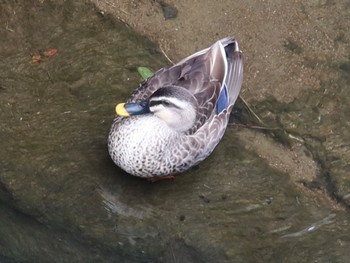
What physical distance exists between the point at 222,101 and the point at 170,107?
0.46 meters

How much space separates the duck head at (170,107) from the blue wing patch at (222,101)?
179 mm

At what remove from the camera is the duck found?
4418 mm

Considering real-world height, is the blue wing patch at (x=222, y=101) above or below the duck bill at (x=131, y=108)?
below

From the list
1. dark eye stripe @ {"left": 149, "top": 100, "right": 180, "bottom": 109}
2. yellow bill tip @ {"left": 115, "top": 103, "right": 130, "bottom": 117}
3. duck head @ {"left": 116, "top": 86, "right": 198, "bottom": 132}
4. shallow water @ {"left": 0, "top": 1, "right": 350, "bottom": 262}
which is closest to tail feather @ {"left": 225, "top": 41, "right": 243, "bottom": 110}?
shallow water @ {"left": 0, "top": 1, "right": 350, "bottom": 262}

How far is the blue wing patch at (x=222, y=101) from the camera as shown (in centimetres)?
478

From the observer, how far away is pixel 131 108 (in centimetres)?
438

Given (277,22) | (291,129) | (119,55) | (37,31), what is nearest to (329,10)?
(277,22)

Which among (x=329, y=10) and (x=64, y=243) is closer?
(x=64, y=243)

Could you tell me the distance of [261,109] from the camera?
509 cm

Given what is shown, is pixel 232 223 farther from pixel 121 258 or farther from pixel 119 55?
pixel 119 55

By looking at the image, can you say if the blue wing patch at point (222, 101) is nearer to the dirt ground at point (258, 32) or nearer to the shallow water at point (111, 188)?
the shallow water at point (111, 188)

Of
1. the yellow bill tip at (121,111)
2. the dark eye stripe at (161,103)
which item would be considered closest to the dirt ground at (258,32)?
the dark eye stripe at (161,103)

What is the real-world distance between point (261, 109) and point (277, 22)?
829mm

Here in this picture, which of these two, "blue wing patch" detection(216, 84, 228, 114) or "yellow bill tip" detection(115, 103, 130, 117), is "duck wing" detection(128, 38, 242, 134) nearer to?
"blue wing patch" detection(216, 84, 228, 114)
